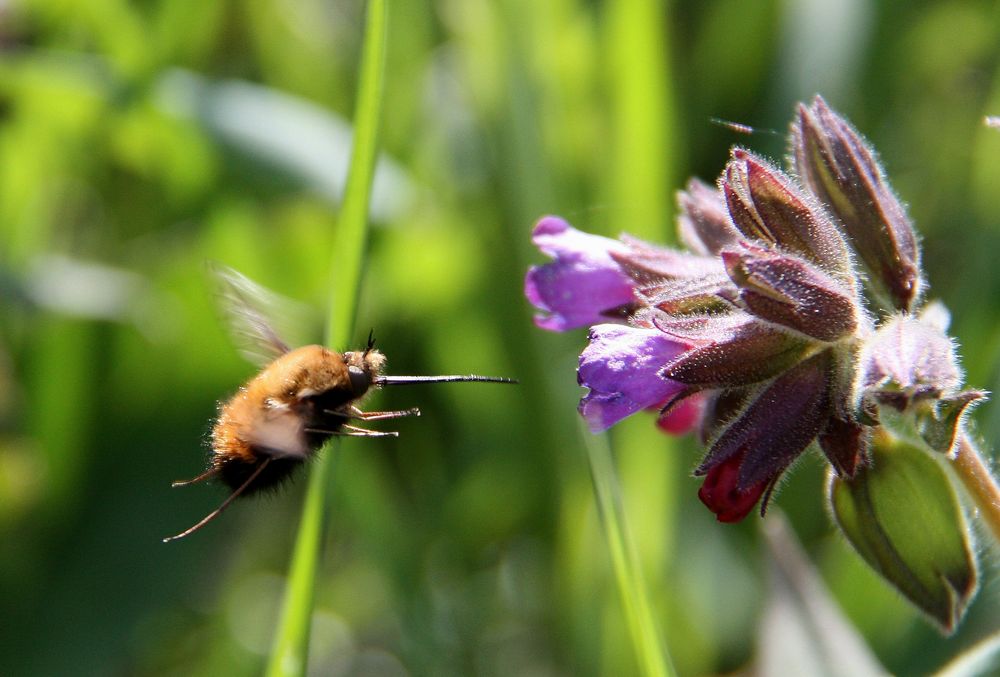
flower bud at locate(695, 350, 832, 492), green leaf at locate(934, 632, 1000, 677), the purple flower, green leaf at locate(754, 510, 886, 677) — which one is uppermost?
the purple flower

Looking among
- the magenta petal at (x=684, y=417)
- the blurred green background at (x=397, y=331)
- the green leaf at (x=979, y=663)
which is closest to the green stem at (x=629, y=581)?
the magenta petal at (x=684, y=417)

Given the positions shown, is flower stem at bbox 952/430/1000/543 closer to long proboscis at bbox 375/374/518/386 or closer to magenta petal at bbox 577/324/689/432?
magenta petal at bbox 577/324/689/432

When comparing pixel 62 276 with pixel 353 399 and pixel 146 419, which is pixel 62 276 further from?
pixel 353 399

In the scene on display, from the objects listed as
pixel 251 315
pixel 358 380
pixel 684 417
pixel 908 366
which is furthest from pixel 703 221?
pixel 251 315

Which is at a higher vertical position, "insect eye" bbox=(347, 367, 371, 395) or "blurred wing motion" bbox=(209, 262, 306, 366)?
"blurred wing motion" bbox=(209, 262, 306, 366)

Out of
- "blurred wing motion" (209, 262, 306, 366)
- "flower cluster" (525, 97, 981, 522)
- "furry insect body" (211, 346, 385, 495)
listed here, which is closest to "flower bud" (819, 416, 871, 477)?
"flower cluster" (525, 97, 981, 522)

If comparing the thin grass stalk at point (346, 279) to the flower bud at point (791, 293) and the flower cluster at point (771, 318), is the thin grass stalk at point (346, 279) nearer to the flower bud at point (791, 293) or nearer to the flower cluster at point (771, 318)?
the flower cluster at point (771, 318)

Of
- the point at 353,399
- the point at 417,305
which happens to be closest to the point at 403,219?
the point at 417,305
